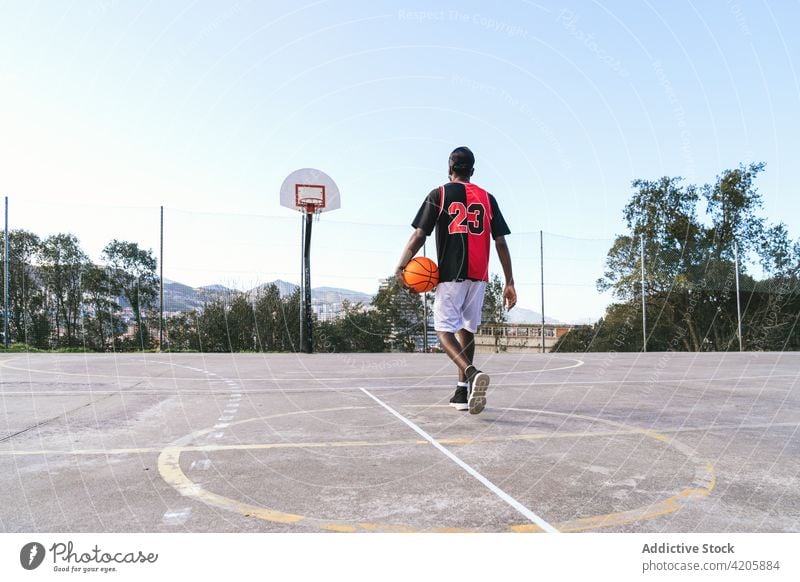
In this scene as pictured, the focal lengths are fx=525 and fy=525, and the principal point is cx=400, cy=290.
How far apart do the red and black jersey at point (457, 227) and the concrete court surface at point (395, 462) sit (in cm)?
115

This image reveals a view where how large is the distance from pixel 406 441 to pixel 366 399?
1.86m

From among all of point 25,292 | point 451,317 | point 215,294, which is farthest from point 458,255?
point 25,292

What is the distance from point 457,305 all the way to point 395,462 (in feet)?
6.43

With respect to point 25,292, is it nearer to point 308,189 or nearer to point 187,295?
point 187,295

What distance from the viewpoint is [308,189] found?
48.6 feet

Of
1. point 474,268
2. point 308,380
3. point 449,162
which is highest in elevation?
point 449,162

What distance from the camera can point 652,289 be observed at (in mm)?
18031

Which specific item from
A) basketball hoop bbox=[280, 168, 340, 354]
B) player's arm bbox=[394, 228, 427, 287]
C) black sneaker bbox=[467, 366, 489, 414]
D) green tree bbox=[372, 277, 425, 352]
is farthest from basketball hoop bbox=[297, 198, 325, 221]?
black sneaker bbox=[467, 366, 489, 414]

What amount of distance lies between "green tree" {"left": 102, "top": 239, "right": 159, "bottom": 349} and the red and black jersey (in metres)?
11.9

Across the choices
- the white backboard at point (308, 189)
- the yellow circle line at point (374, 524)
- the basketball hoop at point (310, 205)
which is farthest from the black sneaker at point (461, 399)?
the white backboard at point (308, 189)

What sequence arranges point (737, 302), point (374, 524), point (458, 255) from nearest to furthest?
point (374, 524) → point (458, 255) → point (737, 302)

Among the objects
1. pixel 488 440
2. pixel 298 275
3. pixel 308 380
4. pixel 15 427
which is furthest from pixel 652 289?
pixel 15 427

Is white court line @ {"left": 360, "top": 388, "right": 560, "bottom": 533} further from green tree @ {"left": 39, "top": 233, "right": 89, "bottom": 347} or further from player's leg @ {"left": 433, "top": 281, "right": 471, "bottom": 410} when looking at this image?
green tree @ {"left": 39, "top": 233, "right": 89, "bottom": 347}
